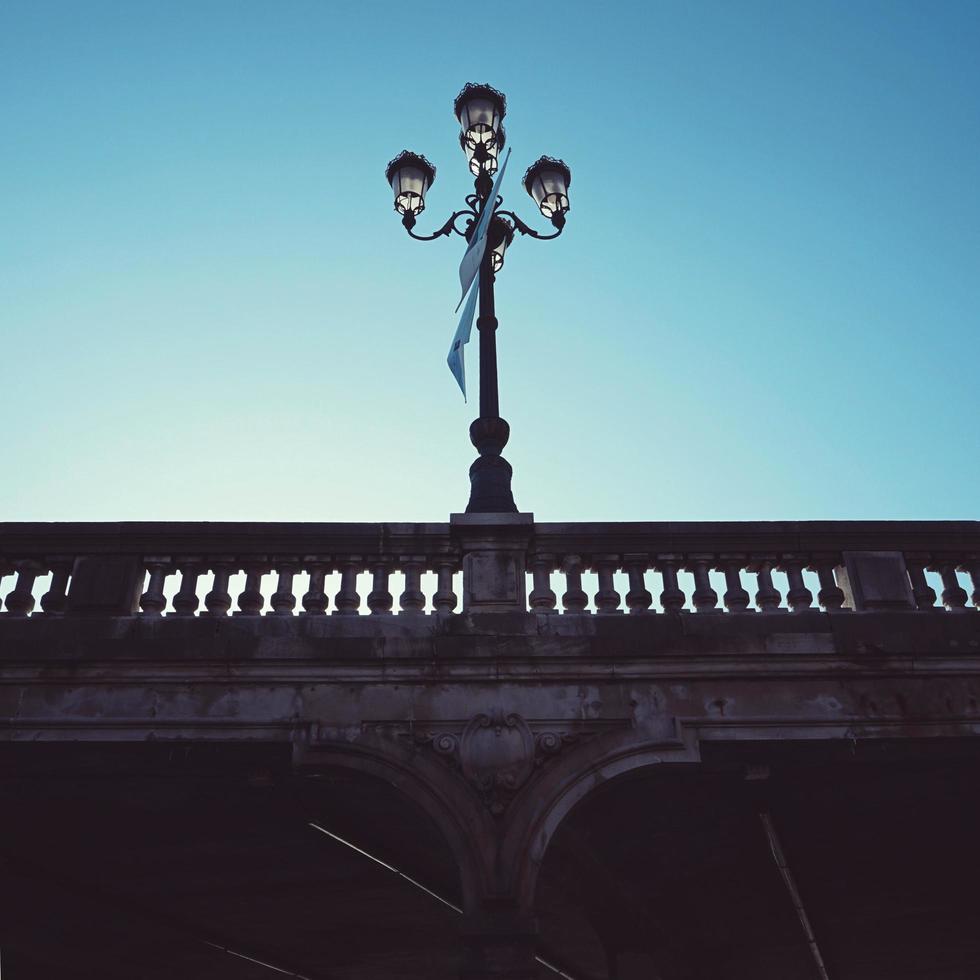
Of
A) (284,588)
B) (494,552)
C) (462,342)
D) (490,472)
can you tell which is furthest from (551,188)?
(284,588)

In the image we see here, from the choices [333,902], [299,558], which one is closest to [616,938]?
[333,902]

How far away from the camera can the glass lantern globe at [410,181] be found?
10445mm

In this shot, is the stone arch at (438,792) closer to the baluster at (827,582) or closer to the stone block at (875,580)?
the baluster at (827,582)

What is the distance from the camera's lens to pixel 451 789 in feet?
23.2

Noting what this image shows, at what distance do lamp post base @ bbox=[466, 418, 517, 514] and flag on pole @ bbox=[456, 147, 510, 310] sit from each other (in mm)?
1607

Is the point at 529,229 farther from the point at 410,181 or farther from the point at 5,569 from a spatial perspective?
the point at 5,569

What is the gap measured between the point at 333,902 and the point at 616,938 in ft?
11.9

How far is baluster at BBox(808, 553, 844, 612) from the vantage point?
7938 mm

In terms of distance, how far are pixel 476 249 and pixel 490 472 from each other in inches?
96.5

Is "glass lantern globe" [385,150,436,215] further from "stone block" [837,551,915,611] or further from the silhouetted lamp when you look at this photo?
"stone block" [837,551,915,611]

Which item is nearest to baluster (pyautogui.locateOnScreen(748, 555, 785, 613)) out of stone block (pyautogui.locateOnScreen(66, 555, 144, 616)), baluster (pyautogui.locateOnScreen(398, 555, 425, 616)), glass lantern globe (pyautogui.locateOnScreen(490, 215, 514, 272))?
baluster (pyautogui.locateOnScreen(398, 555, 425, 616))

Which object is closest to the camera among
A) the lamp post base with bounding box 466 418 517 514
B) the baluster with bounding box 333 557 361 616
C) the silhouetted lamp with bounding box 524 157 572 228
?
the baluster with bounding box 333 557 361 616

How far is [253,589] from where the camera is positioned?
25.7 ft

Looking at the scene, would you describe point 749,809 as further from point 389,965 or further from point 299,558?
point 389,965
